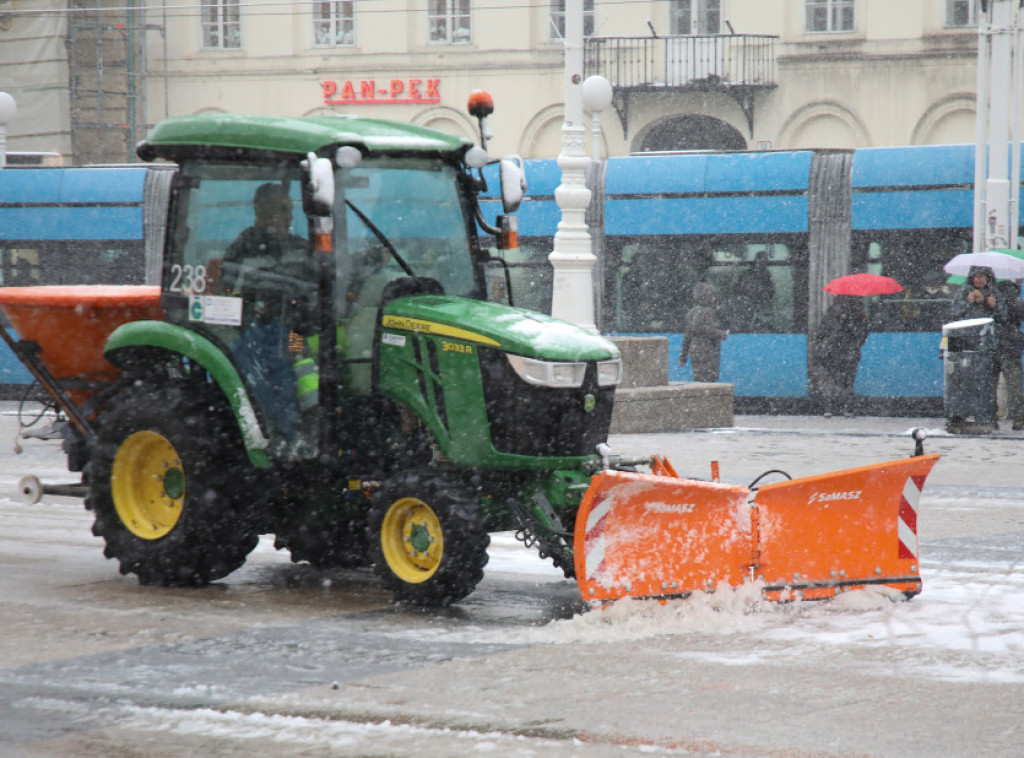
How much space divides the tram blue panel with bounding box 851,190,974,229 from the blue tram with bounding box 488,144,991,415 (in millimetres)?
18

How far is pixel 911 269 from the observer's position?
798 inches

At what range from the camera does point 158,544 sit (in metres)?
8.48

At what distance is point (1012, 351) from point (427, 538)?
12.3 metres

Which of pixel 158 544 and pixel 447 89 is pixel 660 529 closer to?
pixel 158 544

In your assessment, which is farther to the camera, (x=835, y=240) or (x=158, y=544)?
(x=835, y=240)

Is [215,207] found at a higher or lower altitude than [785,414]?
higher

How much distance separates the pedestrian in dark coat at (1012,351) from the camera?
18281 millimetres

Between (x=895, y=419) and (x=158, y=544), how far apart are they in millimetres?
13344

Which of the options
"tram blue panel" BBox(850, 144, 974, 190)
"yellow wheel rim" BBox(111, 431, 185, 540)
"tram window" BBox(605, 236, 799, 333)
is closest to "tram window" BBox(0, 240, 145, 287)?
"tram window" BBox(605, 236, 799, 333)

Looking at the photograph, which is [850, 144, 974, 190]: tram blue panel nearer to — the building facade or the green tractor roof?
the green tractor roof

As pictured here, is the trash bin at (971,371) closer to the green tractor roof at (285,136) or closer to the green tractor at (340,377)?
the green tractor at (340,377)

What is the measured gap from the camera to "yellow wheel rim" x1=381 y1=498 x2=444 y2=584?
25.5 ft

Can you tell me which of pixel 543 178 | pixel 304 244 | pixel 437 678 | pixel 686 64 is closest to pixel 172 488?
pixel 304 244

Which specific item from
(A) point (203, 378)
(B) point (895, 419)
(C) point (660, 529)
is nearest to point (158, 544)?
(A) point (203, 378)
